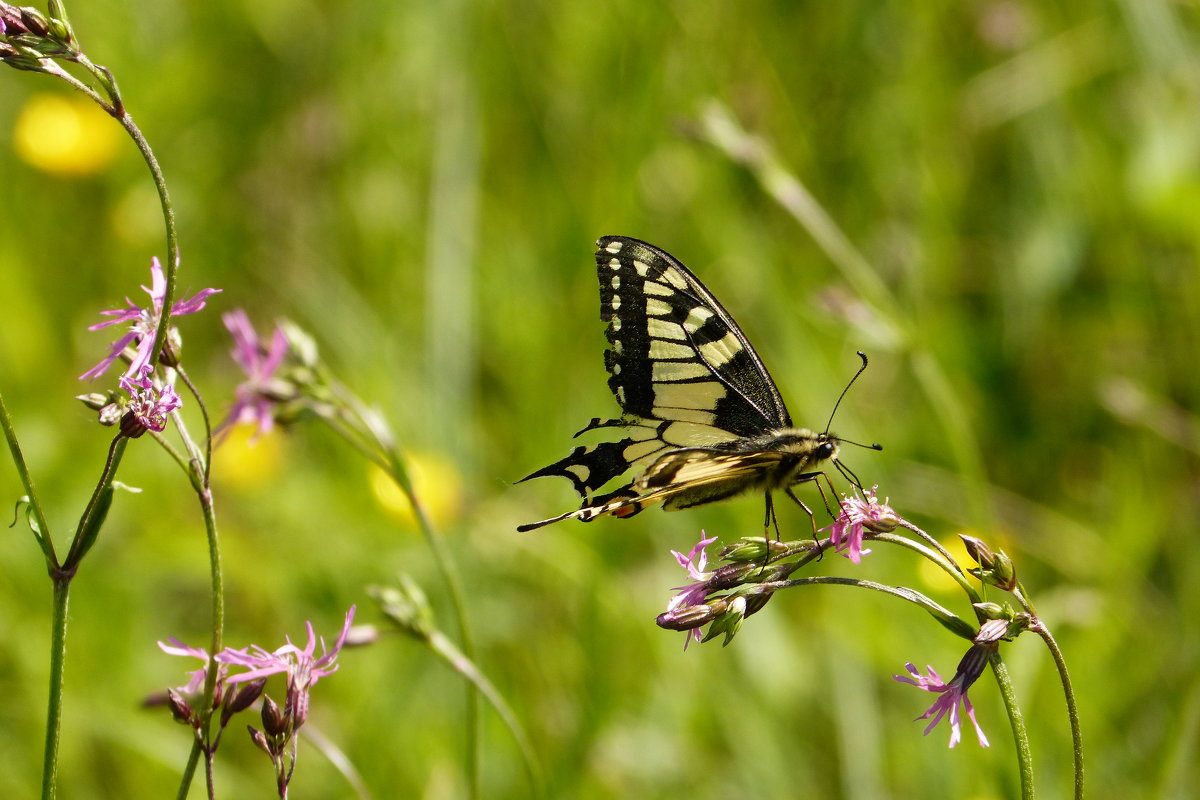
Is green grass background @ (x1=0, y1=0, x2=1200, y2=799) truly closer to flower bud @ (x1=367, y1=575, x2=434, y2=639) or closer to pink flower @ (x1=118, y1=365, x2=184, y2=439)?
flower bud @ (x1=367, y1=575, x2=434, y2=639)

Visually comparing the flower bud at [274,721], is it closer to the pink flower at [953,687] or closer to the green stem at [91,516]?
the green stem at [91,516]

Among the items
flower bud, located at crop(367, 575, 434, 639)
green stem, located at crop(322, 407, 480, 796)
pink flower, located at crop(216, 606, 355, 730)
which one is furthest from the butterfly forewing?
pink flower, located at crop(216, 606, 355, 730)

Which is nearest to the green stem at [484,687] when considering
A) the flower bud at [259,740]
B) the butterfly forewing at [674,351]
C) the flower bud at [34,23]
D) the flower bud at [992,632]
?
the flower bud at [259,740]

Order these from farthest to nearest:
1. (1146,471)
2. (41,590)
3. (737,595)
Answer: (1146,471)
(41,590)
(737,595)

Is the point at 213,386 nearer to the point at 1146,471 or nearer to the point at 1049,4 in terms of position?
the point at 1146,471

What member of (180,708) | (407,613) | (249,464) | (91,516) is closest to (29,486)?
(91,516)

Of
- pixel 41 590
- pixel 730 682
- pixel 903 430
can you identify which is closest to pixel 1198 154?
pixel 903 430

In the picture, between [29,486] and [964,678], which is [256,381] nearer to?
[29,486]
